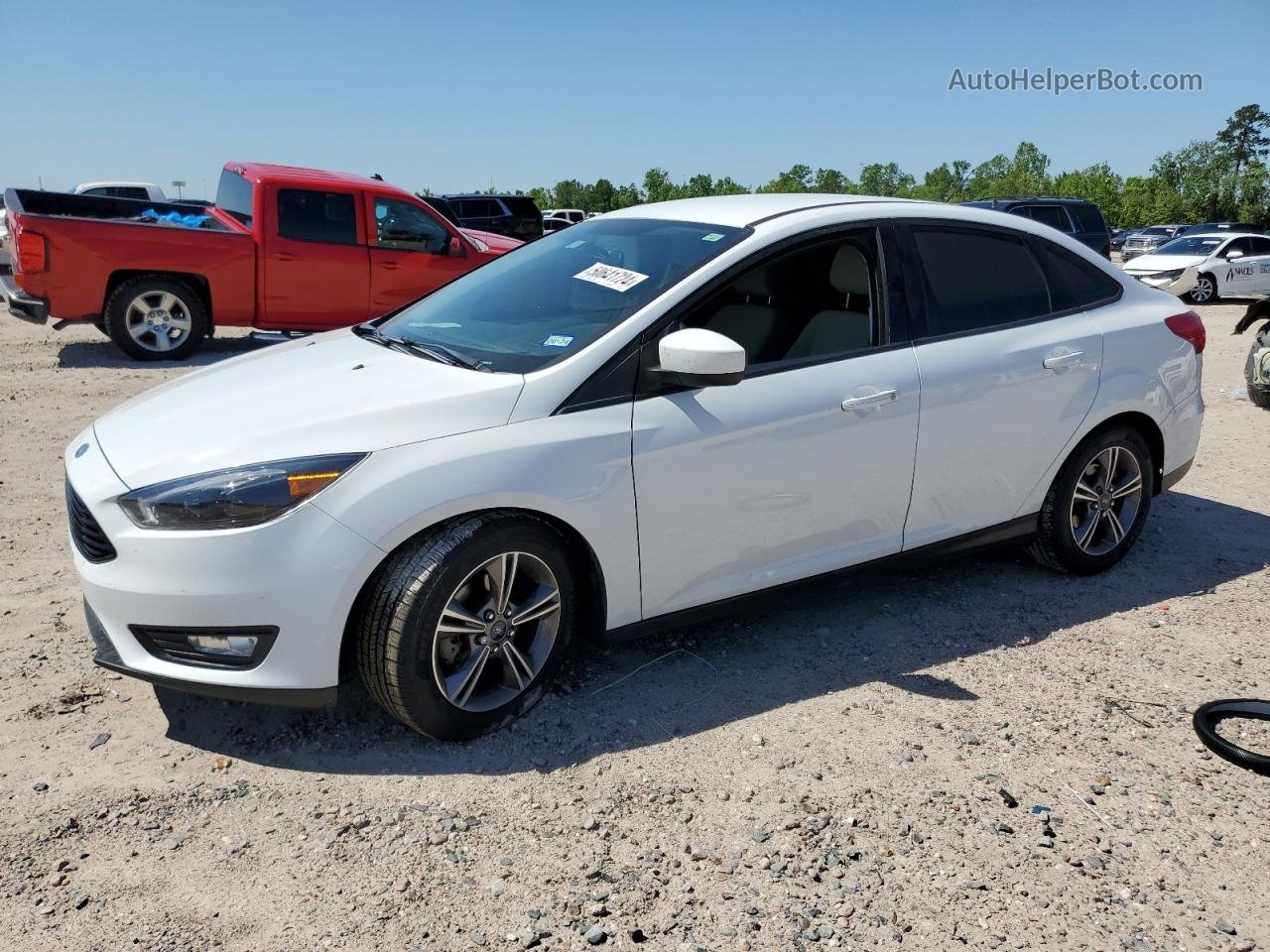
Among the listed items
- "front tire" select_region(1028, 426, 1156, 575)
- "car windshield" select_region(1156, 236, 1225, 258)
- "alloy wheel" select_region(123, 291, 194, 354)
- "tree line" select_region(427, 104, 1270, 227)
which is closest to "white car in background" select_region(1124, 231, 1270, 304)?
"car windshield" select_region(1156, 236, 1225, 258)

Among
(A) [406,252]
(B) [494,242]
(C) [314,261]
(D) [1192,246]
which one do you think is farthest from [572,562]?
(D) [1192,246]

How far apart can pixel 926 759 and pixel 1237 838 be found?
87cm

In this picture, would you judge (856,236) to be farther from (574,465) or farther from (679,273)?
(574,465)

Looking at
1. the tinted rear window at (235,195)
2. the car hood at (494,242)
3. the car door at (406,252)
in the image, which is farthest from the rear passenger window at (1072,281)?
the car hood at (494,242)

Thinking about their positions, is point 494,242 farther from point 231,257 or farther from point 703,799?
point 703,799

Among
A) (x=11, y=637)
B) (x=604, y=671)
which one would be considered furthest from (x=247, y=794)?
(x=11, y=637)

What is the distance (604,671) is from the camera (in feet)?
12.6

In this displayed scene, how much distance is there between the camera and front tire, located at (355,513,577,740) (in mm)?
3107

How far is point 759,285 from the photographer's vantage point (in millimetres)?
4070

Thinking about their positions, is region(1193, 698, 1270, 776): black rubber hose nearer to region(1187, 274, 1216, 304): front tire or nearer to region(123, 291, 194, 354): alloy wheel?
region(123, 291, 194, 354): alloy wheel

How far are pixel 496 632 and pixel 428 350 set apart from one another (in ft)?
3.59

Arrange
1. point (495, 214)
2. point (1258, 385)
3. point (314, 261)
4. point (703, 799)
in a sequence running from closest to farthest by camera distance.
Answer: point (703, 799) < point (1258, 385) < point (314, 261) < point (495, 214)

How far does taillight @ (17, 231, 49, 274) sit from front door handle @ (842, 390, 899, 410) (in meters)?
8.33

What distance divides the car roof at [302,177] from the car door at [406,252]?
0.20m
